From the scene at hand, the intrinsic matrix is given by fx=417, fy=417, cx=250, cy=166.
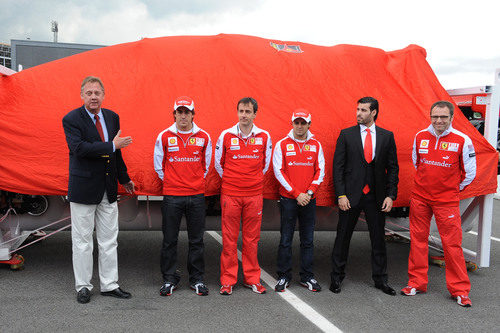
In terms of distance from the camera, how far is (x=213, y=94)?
454 cm

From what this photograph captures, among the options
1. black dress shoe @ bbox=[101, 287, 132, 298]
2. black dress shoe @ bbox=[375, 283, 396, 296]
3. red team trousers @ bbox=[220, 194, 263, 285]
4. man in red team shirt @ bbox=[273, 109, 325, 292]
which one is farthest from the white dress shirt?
black dress shoe @ bbox=[101, 287, 132, 298]

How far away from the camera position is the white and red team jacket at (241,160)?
3865 mm

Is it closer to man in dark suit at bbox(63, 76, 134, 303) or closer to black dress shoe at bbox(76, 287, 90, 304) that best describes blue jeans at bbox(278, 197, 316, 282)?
man in dark suit at bbox(63, 76, 134, 303)

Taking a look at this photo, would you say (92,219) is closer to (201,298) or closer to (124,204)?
(124,204)

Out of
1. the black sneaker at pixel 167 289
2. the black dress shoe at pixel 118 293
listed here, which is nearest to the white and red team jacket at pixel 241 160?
the black sneaker at pixel 167 289

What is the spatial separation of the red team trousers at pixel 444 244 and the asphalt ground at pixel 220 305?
17cm

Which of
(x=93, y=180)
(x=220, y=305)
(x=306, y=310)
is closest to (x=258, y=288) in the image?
(x=220, y=305)

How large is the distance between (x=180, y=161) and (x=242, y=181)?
0.60 m

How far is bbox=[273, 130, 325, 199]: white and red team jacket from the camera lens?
3971mm

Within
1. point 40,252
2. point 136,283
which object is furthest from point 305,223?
point 40,252

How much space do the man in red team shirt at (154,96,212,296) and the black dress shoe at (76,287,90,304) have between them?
2.10 feet

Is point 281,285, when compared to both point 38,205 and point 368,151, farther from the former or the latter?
point 38,205

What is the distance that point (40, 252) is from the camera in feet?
17.2

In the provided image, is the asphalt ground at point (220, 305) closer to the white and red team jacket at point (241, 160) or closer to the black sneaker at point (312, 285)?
the black sneaker at point (312, 285)
